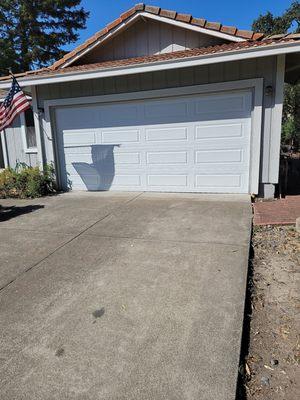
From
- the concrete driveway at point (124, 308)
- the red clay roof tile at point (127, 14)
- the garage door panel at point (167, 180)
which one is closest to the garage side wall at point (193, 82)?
the red clay roof tile at point (127, 14)

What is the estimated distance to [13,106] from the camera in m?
7.41

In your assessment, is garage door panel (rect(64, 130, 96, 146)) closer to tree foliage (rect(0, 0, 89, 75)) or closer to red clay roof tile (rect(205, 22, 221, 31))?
red clay roof tile (rect(205, 22, 221, 31))

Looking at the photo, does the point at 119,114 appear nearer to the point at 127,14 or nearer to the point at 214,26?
the point at 127,14

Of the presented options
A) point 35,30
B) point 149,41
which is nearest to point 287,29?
point 35,30

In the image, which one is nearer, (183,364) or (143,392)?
(143,392)

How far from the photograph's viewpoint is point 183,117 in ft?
23.6

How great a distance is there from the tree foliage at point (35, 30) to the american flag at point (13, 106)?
16251 millimetres

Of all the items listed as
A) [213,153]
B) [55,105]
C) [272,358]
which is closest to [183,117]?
[213,153]

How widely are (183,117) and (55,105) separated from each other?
136 inches

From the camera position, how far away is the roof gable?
6793 mm

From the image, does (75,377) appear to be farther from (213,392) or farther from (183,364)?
(213,392)

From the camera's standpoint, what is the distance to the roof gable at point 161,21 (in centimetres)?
679

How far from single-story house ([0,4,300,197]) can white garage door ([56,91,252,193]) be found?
0.02 metres

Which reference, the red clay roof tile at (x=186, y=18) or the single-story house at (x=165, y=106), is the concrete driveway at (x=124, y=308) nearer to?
the single-story house at (x=165, y=106)
